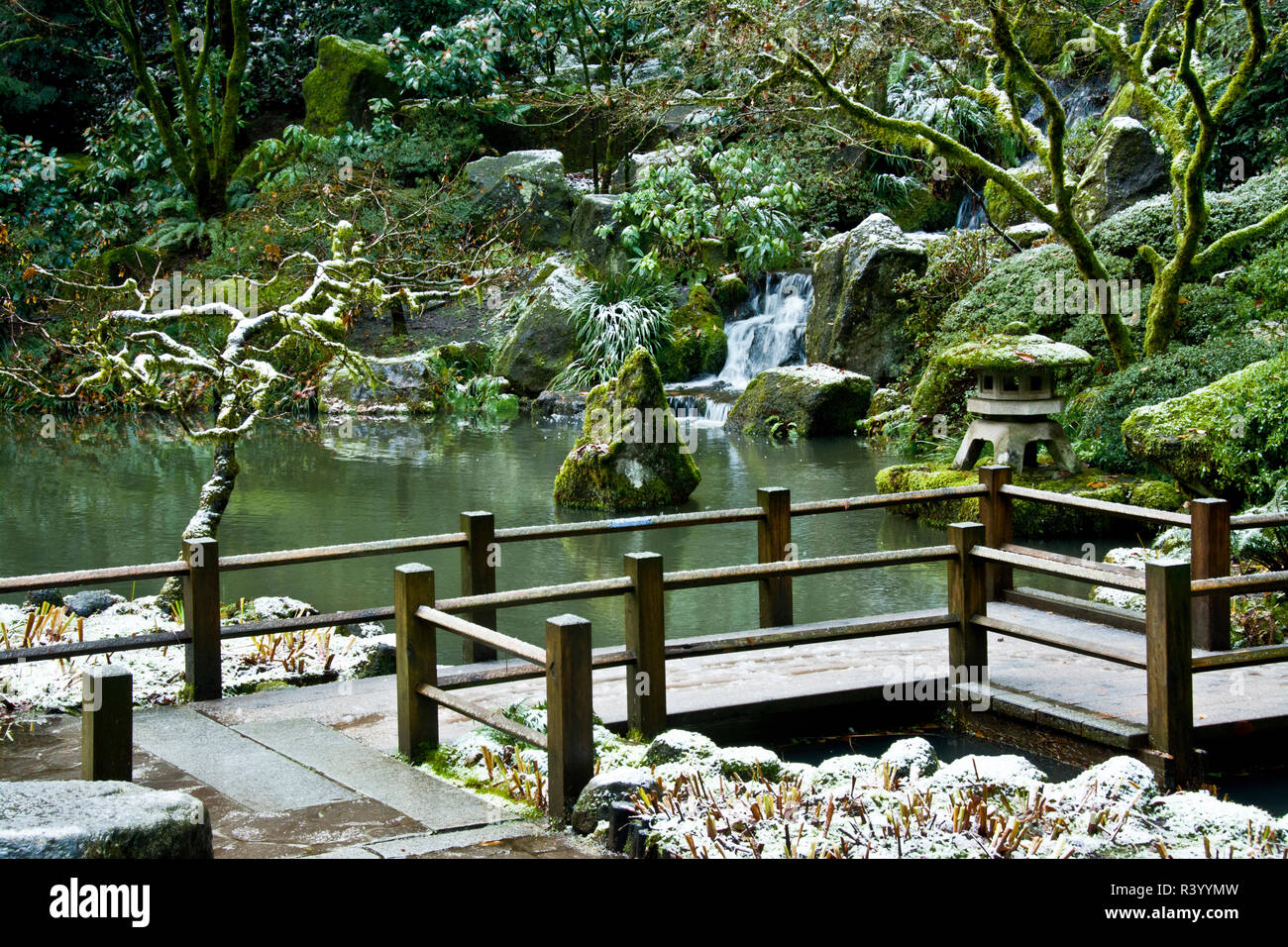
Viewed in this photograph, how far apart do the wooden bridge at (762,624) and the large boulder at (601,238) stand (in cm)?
1701

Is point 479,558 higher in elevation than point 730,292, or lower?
lower

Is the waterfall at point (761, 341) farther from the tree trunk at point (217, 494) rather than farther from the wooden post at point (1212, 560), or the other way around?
the wooden post at point (1212, 560)

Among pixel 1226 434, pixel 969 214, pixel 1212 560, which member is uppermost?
pixel 969 214

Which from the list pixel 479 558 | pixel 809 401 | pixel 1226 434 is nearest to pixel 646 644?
pixel 479 558

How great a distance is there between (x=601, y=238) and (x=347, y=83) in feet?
20.8

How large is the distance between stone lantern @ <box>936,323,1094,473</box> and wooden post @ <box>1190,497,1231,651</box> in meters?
5.79

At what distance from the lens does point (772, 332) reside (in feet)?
73.9

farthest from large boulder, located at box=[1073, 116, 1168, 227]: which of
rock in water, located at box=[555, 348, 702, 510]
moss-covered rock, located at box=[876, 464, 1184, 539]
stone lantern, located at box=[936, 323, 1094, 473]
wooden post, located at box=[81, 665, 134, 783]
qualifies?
wooden post, located at box=[81, 665, 134, 783]

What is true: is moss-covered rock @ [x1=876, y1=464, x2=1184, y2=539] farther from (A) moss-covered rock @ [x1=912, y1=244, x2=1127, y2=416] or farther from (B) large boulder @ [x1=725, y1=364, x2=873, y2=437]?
(B) large boulder @ [x1=725, y1=364, x2=873, y2=437]

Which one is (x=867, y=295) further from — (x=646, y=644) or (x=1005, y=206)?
(x=646, y=644)

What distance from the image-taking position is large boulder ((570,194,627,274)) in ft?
80.2

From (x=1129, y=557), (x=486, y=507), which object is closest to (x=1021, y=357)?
(x=1129, y=557)
